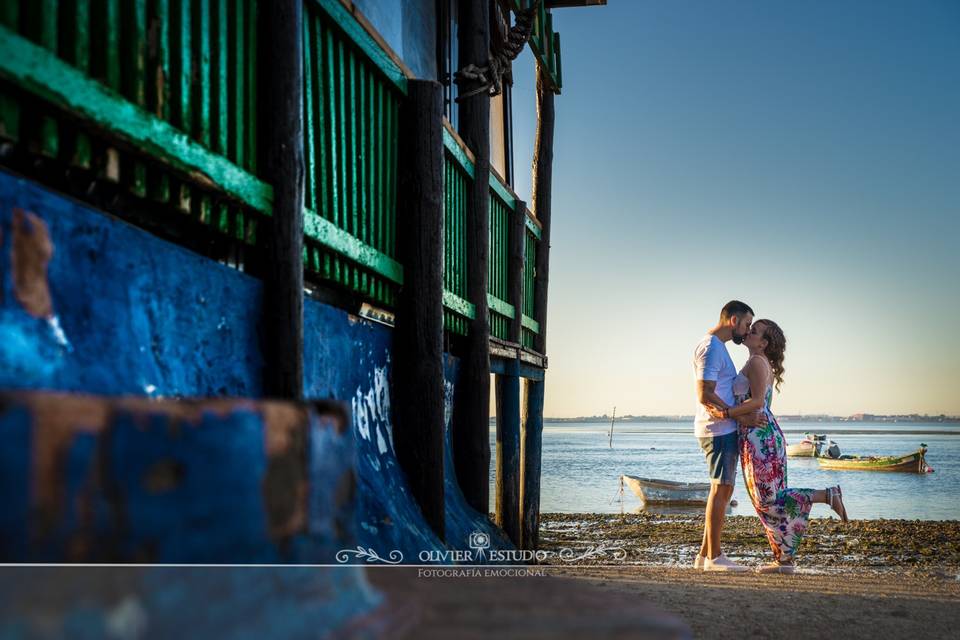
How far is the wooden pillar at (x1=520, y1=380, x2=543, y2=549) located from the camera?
8.83m

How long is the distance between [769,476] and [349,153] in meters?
3.90

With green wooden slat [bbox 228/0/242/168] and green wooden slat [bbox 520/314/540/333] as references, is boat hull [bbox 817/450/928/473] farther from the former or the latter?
green wooden slat [bbox 228/0/242/168]

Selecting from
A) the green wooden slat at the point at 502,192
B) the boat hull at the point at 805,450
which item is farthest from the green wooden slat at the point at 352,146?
the boat hull at the point at 805,450

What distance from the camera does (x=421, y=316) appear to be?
15.0 feet

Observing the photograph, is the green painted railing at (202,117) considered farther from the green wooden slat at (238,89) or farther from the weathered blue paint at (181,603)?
the weathered blue paint at (181,603)

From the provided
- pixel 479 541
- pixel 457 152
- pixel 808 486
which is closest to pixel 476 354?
pixel 479 541

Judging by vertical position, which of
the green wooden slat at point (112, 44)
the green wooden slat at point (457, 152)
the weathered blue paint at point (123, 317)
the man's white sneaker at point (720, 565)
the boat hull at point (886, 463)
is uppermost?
the green wooden slat at point (457, 152)

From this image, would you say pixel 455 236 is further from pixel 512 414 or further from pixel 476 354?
pixel 512 414

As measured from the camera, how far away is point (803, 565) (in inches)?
344

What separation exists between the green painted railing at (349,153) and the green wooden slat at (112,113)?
2.22 feet

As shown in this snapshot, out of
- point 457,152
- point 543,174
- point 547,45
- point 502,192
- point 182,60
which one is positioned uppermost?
point 547,45

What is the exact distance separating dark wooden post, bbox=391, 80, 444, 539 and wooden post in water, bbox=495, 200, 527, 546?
304 centimetres

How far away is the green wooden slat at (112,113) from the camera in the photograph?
1.79 metres

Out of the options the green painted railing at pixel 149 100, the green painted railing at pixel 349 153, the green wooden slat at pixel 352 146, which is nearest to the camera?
the green painted railing at pixel 149 100
